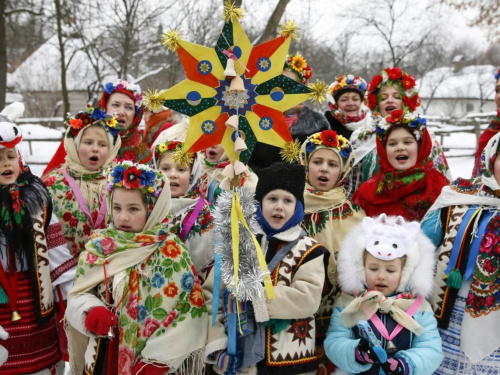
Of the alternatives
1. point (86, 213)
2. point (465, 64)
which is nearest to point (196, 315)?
point (86, 213)

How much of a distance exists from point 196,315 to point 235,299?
0.29 meters

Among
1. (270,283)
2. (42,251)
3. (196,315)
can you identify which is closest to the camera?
(270,283)

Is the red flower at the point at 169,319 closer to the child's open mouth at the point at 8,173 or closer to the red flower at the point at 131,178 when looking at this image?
the red flower at the point at 131,178

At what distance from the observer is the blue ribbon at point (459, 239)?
9.43ft

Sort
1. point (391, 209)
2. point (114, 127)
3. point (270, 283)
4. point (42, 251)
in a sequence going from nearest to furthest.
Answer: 1. point (270, 283)
2. point (42, 251)
3. point (391, 209)
4. point (114, 127)

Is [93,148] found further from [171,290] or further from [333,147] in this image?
[333,147]

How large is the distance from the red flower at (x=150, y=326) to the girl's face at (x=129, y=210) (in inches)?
20.3

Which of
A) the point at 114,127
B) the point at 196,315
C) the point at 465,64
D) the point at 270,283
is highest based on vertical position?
the point at 465,64

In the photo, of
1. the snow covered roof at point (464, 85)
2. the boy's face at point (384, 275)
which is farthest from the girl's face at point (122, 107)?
the snow covered roof at point (464, 85)

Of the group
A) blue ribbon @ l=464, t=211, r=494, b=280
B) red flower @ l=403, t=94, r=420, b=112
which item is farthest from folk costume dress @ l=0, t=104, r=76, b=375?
red flower @ l=403, t=94, r=420, b=112

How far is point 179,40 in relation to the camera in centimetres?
232

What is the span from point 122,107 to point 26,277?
1976mm

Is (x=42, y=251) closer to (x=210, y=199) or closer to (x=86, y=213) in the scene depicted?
(x=86, y=213)

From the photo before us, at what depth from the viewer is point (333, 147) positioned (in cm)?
343
